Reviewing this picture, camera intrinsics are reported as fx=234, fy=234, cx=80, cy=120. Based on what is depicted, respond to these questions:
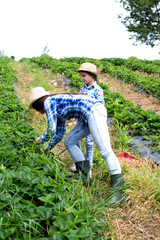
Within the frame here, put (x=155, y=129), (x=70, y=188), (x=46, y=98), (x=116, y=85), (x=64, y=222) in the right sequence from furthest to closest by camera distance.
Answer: (x=116, y=85)
(x=155, y=129)
(x=46, y=98)
(x=70, y=188)
(x=64, y=222)

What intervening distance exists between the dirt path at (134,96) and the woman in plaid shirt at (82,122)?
572 centimetres

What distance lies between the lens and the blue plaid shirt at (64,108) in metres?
3.03

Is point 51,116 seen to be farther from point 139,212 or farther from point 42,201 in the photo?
point 139,212

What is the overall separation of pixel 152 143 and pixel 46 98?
2558mm

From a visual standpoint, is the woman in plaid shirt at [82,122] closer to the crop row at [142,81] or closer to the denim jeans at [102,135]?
the denim jeans at [102,135]

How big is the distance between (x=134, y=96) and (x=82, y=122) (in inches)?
292

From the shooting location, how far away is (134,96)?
33.6ft

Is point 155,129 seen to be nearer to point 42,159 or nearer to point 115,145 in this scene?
point 115,145

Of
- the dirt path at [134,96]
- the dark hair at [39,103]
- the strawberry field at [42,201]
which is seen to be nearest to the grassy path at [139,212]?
the strawberry field at [42,201]

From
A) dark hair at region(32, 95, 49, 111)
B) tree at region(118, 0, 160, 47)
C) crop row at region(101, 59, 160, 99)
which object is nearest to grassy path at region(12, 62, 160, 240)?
dark hair at region(32, 95, 49, 111)

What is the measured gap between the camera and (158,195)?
296cm

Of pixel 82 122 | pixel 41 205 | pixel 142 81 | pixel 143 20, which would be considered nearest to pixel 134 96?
pixel 142 81

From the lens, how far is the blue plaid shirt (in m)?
3.03

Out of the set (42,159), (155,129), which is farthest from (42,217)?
(155,129)
